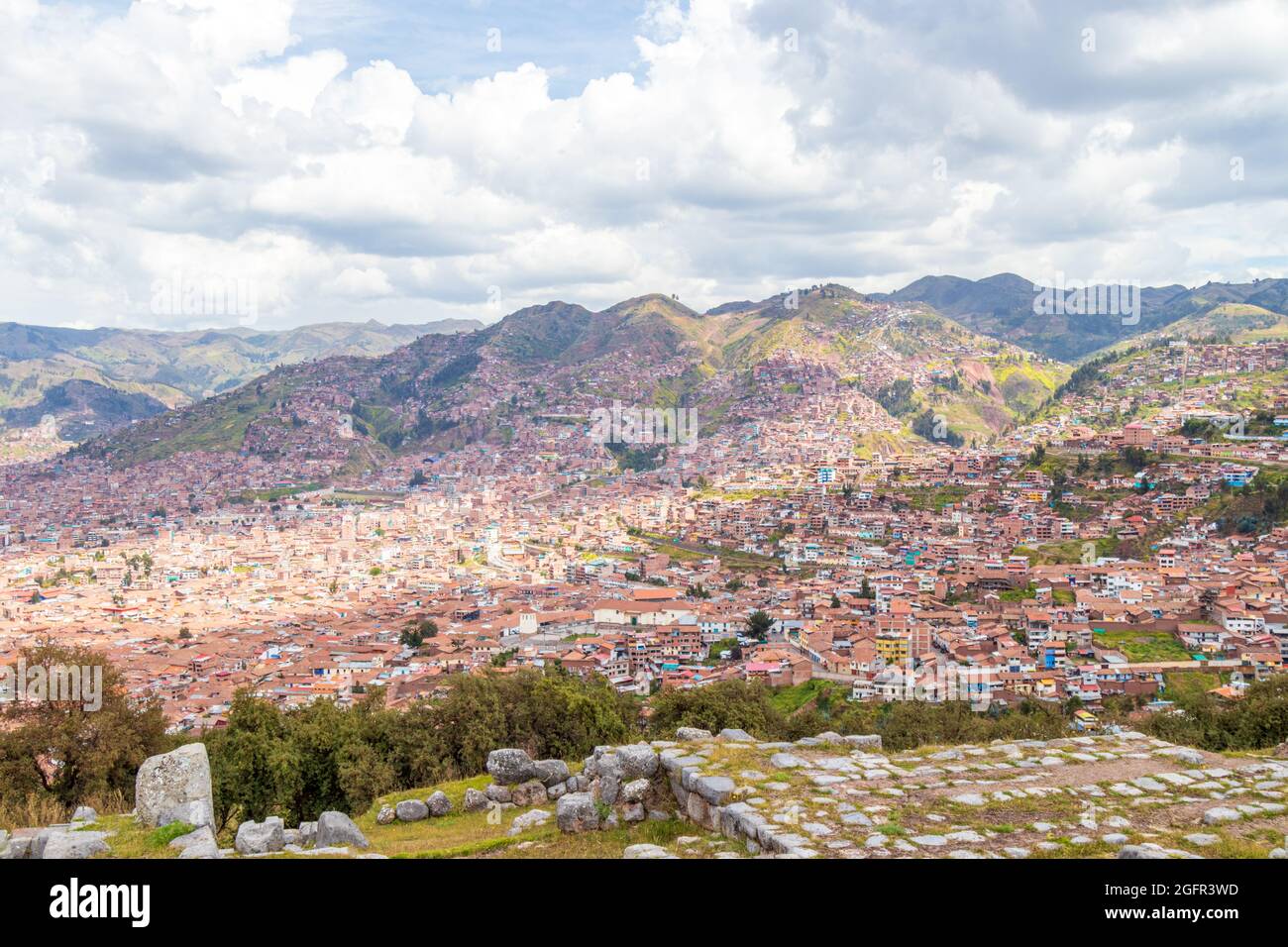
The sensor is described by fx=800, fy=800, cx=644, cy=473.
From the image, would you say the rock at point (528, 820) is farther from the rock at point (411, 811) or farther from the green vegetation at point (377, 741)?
the green vegetation at point (377, 741)

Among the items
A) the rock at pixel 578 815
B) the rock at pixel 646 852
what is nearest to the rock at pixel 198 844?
the rock at pixel 578 815

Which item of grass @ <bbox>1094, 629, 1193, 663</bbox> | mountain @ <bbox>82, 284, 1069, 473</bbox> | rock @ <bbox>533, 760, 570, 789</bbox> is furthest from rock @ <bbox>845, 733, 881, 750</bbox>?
mountain @ <bbox>82, 284, 1069, 473</bbox>

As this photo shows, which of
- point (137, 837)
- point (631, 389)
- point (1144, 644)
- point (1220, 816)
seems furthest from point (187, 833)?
point (631, 389)

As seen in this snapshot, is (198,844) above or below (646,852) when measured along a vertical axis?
below

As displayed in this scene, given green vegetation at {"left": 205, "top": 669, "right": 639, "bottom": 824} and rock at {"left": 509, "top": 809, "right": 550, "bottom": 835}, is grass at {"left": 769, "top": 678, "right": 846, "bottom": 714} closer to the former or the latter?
green vegetation at {"left": 205, "top": 669, "right": 639, "bottom": 824}

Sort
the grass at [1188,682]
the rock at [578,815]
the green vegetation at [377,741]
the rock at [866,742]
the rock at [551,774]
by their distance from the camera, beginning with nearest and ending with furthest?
1. the rock at [578,815]
2. the rock at [866,742]
3. the rock at [551,774]
4. the green vegetation at [377,741]
5. the grass at [1188,682]

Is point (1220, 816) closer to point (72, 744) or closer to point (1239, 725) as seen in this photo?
point (1239, 725)

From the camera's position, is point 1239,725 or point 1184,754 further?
point 1239,725
